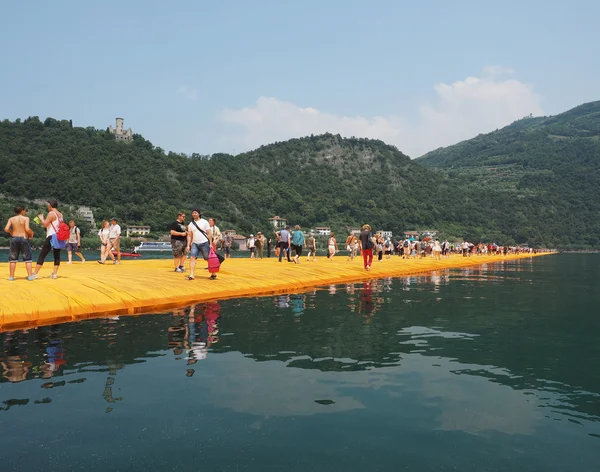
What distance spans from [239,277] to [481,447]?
16.2 metres

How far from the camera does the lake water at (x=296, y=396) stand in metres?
5.28

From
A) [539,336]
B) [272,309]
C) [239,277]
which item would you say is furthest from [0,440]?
[239,277]

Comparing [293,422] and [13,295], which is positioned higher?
[13,295]

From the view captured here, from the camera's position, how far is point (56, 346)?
32.4 ft

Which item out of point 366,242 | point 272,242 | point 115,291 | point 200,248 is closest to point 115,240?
point 200,248

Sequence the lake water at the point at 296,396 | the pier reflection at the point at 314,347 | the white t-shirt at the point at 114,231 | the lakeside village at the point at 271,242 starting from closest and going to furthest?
the lake water at the point at 296,396 < the pier reflection at the point at 314,347 < the white t-shirt at the point at 114,231 < the lakeside village at the point at 271,242

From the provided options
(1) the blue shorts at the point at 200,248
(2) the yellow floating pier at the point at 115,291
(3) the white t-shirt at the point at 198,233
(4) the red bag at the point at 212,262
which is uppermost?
(3) the white t-shirt at the point at 198,233

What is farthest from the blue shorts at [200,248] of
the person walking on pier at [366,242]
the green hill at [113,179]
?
the green hill at [113,179]

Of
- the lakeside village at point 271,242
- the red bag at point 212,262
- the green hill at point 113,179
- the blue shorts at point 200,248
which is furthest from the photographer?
the green hill at point 113,179

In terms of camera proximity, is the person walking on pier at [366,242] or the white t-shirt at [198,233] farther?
the person walking on pier at [366,242]

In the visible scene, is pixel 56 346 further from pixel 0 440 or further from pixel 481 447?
pixel 481 447

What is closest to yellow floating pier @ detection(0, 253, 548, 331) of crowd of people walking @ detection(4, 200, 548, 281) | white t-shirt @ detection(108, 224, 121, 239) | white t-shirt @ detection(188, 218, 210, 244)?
crowd of people walking @ detection(4, 200, 548, 281)

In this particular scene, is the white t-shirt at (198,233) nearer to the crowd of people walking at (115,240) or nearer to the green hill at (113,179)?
the crowd of people walking at (115,240)

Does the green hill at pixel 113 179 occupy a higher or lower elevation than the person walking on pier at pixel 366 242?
higher
